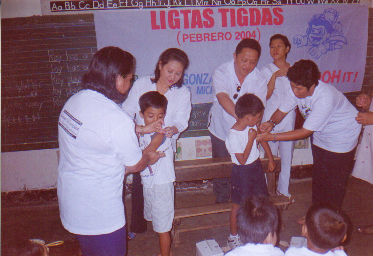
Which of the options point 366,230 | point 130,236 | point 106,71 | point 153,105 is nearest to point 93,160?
point 106,71

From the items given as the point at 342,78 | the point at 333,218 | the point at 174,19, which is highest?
the point at 174,19

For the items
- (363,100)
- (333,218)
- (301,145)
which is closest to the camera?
(333,218)

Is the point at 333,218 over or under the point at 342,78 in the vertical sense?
under

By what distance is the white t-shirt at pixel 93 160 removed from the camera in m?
1.45

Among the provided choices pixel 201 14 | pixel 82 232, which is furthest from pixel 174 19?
pixel 82 232

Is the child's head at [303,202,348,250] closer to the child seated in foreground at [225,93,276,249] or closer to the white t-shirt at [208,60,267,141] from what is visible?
the child seated in foreground at [225,93,276,249]

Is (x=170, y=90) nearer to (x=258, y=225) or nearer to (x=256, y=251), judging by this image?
(x=258, y=225)

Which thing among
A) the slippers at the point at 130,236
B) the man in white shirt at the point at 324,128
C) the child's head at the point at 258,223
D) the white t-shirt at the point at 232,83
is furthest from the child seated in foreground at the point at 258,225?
the slippers at the point at 130,236

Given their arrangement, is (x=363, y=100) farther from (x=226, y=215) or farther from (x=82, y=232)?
(x=82, y=232)

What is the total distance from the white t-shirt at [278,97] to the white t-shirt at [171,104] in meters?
1.54

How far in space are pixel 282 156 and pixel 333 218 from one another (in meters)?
2.20

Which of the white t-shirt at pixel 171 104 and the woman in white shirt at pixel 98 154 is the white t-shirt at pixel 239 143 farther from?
the woman in white shirt at pixel 98 154

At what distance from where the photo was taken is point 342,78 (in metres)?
4.25

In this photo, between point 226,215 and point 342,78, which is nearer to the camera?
point 226,215
